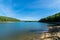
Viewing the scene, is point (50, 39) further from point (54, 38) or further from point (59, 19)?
point (59, 19)

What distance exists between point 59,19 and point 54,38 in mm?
105973

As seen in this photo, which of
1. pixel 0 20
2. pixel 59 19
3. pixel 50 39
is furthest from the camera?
pixel 0 20

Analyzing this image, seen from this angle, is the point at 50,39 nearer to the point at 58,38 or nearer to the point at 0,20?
the point at 58,38

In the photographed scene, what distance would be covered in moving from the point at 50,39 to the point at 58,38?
5.26 ft

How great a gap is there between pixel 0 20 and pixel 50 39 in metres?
173

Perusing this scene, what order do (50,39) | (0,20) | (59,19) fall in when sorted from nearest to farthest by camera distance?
(50,39)
(59,19)
(0,20)

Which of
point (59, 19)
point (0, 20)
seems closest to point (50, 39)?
point (59, 19)

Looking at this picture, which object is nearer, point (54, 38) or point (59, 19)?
point (54, 38)

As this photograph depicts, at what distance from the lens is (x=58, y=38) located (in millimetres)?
22328

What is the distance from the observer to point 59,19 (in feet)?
410

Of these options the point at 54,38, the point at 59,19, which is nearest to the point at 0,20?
the point at 59,19

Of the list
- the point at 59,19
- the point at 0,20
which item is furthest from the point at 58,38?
the point at 0,20

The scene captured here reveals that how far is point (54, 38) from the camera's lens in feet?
73.7

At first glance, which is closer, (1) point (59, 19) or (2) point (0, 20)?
(1) point (59, 19)
